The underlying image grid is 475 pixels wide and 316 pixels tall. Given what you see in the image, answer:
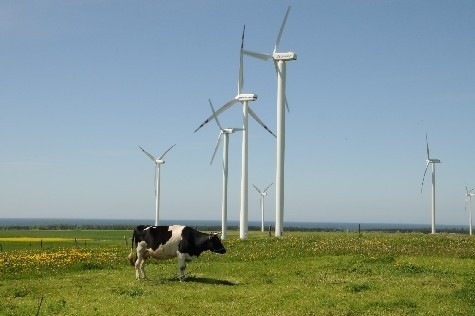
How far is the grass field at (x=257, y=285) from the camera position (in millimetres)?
17500

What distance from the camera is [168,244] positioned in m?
24.7

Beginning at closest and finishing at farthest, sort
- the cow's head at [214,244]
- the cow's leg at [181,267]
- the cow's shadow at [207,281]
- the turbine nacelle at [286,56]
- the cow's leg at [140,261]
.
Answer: the cow's shadow at [207,281], the cow's leg at [181,267], the cow's leg at [140,261], the cow's head at [214,244], the turbine nacelle at [286,56]

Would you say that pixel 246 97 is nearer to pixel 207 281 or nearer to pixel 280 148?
pixel 280 148

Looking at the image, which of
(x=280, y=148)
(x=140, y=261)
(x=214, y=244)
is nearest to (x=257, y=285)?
(x=214, y=244)

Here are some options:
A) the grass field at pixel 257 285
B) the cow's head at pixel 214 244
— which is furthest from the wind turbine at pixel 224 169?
the cow's head at pixel 214 244

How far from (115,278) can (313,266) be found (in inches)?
356

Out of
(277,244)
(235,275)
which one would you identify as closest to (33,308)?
(235,275)

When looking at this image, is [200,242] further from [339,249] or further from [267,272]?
[339,249]

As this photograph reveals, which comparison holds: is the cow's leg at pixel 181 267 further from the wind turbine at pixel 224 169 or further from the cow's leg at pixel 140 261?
the wind turbine at pixel 224 169

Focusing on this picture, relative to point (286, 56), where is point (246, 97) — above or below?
below

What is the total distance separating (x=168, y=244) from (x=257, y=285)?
163 inches

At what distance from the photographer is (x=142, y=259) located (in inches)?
976

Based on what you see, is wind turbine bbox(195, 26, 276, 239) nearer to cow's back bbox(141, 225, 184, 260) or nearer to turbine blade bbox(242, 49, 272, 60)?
turbine blade bbox(242, 49, 272, 60)

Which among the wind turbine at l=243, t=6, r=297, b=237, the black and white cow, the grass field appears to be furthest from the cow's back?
the wind turbine at l=243, t=6, r=297, b=237
